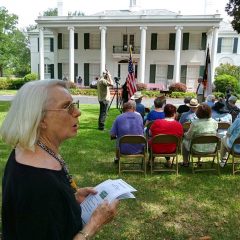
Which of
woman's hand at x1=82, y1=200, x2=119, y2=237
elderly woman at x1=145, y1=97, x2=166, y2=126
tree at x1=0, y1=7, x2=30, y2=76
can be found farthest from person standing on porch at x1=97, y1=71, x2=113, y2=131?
tree at x1=0, y1=7, x2=30, y2=76

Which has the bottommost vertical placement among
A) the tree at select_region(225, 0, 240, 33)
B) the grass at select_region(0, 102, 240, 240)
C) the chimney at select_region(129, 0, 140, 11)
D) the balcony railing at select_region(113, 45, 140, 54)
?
the grass at select_region(0, 102, 240, 240)

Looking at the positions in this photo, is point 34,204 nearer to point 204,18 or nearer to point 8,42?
point 204,18

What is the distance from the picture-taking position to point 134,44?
34.1m

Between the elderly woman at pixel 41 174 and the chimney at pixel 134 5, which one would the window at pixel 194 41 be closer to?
the chimney at pixel 134 5

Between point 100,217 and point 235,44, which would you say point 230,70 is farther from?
point 100,217

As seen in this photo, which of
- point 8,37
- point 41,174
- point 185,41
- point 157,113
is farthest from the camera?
point 8,37

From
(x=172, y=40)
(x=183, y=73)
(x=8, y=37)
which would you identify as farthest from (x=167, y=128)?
(x=8, y=37)

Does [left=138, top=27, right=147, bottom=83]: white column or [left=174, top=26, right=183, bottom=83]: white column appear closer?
[left=174, top=26, right=183, bottom=83]: white column

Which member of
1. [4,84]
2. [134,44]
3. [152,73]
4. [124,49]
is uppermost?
[134,44]

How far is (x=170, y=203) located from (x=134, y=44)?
30.6 m

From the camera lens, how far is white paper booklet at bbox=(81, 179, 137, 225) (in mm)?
1994

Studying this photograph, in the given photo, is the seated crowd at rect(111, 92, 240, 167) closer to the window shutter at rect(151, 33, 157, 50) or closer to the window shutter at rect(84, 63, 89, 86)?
the window shutter at rect(151, 33, 157, 50)

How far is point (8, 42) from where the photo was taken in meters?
40.7

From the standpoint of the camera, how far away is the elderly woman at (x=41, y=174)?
59.7 inches
